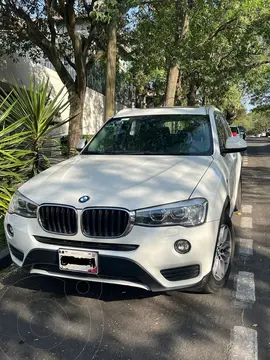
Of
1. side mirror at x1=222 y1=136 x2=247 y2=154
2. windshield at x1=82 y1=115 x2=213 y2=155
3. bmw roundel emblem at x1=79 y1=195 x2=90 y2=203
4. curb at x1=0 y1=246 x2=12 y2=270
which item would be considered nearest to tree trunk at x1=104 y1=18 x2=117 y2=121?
windshield at x1=82 y1=115 x2=213 y2=155

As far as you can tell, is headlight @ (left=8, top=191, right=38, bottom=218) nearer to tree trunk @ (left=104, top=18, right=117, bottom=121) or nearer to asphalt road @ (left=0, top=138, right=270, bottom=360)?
asphalt road @ (left=0, top=138, right=270, bottom=360)

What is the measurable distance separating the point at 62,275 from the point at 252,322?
5.22 ft

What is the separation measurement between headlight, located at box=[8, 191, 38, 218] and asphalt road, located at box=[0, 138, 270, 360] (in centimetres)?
84

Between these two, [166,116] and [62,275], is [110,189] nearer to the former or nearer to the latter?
[62,275]

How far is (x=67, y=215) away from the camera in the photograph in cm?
285

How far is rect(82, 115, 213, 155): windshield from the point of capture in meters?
4.08

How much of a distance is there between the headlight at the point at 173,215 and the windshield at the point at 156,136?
4.14 ft

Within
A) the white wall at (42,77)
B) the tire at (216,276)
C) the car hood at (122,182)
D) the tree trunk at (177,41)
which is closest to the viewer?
the car hood at (122,182)

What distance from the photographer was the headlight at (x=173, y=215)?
271 centimetres

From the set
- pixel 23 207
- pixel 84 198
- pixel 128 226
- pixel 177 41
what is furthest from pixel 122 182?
pixel 177 41

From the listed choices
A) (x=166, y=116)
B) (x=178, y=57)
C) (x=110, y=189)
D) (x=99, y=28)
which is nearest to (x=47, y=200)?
(x=110, y=189)

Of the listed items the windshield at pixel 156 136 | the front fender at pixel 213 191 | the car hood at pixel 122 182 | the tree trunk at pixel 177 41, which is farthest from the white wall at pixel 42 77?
the front fender at pixel 213 191

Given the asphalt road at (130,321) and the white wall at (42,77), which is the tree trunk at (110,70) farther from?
the asphalt road at (130,321)

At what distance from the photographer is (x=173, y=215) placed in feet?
9.01
